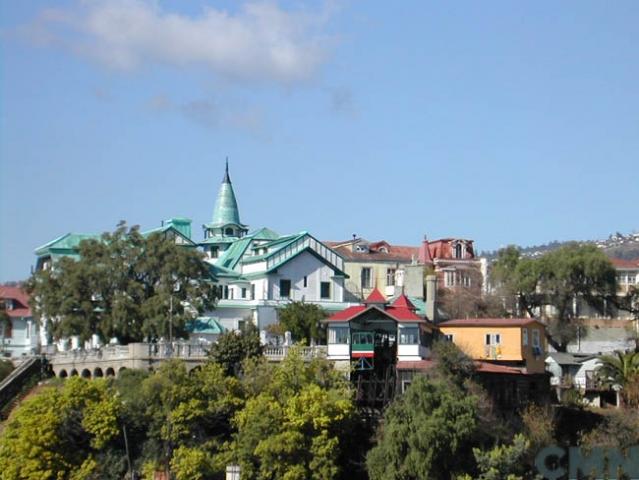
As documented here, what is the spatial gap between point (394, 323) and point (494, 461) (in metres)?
12.1

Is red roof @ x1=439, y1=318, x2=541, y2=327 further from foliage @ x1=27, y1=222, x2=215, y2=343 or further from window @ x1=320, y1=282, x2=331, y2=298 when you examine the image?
window @ x1=320, y1=282, x2=331, y2=298

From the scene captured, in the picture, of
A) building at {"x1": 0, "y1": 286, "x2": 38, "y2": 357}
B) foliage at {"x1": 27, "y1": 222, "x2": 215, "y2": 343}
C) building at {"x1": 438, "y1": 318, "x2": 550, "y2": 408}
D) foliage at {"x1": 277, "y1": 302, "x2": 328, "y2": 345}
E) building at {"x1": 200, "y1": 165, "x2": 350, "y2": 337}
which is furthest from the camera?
building at {"x1": 0, "y1": 286, "x2": 38, "y2": 357}

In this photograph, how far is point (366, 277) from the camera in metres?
112

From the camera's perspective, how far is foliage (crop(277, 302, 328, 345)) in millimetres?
78000

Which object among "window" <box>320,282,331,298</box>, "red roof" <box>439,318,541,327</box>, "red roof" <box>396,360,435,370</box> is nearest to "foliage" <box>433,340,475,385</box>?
"red roof" <box>396,360,435,370</box>

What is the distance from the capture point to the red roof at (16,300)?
336ft

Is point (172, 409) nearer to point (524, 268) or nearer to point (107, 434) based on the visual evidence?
point (107, 434)

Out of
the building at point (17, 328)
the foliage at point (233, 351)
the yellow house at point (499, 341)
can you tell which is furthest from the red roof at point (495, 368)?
the building at point (17, 328)

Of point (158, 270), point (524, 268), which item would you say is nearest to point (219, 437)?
point (158, 270)

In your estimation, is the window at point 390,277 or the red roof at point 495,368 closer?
the red roof at point 495,368

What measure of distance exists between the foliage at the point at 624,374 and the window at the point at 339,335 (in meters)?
14.4

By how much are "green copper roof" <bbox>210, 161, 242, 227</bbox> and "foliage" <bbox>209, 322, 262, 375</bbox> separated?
1448 inches

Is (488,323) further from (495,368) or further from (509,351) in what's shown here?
(495,368)

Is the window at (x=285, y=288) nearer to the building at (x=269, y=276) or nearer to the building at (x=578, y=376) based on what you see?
the building at (x=269, y=276)
